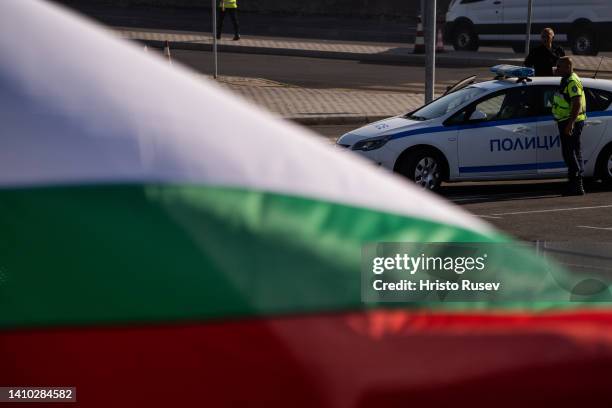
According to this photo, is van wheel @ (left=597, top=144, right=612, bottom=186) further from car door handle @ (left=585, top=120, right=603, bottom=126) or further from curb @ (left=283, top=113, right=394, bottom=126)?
curb @ (left=283, top=113, right=394, bottom=126)

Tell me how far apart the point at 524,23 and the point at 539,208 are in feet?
64.5

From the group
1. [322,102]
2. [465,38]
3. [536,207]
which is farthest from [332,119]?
[465,38]

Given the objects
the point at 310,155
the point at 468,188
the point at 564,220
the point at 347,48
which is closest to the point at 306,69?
the point at 347,48

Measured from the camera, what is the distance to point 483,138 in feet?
44.4

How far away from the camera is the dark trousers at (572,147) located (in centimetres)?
1333

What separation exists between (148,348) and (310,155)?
0.48 meters

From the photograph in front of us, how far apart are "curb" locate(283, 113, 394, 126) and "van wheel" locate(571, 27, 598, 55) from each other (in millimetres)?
12693

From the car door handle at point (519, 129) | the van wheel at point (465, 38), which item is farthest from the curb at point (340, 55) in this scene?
the car door handle at point (519, 129)

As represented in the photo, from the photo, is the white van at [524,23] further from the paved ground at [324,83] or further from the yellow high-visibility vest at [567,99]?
the yellow high-visibility vest at [567,99]

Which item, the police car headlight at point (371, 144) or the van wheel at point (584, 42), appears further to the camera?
the van wheel at point (584, 42)

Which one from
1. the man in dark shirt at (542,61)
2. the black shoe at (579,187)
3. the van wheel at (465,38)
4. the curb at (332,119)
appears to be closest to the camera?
the black shoe at (579,187)

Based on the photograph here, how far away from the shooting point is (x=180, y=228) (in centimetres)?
226

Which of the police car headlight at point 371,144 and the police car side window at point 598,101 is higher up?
the police car side window at point 598,101

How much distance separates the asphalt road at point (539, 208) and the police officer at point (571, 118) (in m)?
0.30
